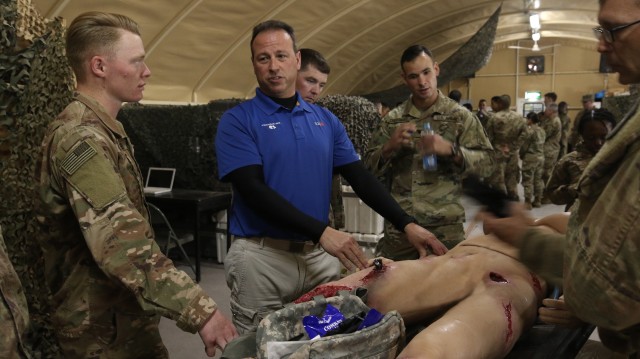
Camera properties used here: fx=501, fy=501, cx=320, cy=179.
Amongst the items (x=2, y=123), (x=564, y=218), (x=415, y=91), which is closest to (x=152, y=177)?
(x=2, y=123)

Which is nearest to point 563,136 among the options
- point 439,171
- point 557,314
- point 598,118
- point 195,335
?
point 598,118

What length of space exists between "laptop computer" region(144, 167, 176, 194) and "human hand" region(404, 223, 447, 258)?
3555 mm

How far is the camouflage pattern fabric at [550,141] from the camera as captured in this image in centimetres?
888

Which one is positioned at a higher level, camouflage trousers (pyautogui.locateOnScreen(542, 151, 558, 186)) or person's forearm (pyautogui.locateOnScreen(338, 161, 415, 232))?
person's forearm (pyautogui.locateOnScreen(338, 161, 415, 232))

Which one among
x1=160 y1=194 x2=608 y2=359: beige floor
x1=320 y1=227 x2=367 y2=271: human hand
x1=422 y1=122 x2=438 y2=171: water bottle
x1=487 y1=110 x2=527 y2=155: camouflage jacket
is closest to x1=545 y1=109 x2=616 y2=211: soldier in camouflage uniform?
x1=160 y1=194 x2=608 y2=359: beige floor

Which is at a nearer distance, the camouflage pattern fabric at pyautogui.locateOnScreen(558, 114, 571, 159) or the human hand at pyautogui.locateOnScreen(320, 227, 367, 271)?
the human hand at pyautogui.locateOnScreen(320, 227, 367, 271)

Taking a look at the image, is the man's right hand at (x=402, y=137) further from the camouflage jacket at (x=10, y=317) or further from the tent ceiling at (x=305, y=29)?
the tent ceiling at (x=305, y=29)

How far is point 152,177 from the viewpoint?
5.30 m

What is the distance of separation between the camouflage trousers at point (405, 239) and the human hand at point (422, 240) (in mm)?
575

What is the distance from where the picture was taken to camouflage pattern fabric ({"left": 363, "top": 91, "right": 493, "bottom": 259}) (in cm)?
264

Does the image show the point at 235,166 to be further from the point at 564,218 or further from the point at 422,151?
the point at 564,218

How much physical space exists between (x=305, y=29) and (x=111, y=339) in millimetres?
8524

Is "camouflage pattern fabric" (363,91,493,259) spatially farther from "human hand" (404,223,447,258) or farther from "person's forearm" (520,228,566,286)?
"person's forearm" (520,228,566,286)

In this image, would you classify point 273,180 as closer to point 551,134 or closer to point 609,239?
point 609,239
